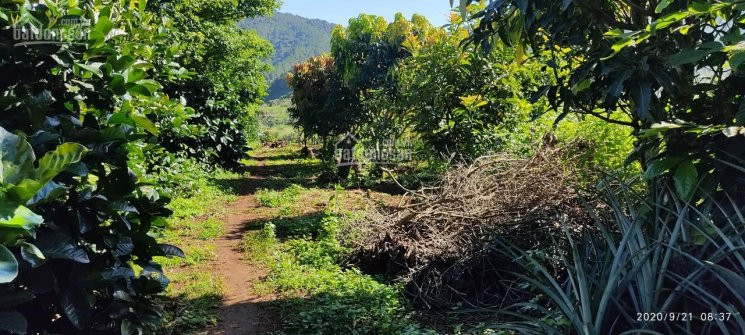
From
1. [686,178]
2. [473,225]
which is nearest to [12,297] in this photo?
[686,178]

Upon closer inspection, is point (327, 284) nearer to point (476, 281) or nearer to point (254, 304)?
point (254, 304)

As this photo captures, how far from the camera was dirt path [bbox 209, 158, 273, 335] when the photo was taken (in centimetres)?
325

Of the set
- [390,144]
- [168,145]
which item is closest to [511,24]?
[390,144]

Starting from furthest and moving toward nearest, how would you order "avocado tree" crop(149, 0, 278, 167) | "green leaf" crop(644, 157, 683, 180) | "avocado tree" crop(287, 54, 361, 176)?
1. "avocado tree" crop(287, 54, 361, 176)
2. "avocado tree" crop(149, 0, 278, 167)
3. "green leaf" crop(644, 157, 683, 180)

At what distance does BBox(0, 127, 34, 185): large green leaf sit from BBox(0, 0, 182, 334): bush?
16 centimetres

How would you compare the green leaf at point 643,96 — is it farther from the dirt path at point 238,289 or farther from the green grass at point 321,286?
the dirt path at point 238,289

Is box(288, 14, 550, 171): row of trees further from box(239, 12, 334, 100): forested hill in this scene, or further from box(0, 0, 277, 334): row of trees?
box(239, 12, 334, 100): forested hill

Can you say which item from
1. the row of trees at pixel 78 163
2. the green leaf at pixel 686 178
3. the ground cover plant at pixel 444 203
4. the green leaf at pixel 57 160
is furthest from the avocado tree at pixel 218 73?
the green leaf at pixel 686 178

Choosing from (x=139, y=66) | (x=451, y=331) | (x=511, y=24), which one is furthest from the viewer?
(x=451, y=331)

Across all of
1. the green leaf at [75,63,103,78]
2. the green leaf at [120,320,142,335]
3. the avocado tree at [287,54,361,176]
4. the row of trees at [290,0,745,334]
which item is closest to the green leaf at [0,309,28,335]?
the green leaf at [120,320,142,335]

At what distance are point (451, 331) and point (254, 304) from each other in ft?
5.10

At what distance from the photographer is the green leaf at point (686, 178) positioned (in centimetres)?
199

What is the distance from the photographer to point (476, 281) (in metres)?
3.83

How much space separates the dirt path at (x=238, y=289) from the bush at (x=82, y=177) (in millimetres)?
1033
